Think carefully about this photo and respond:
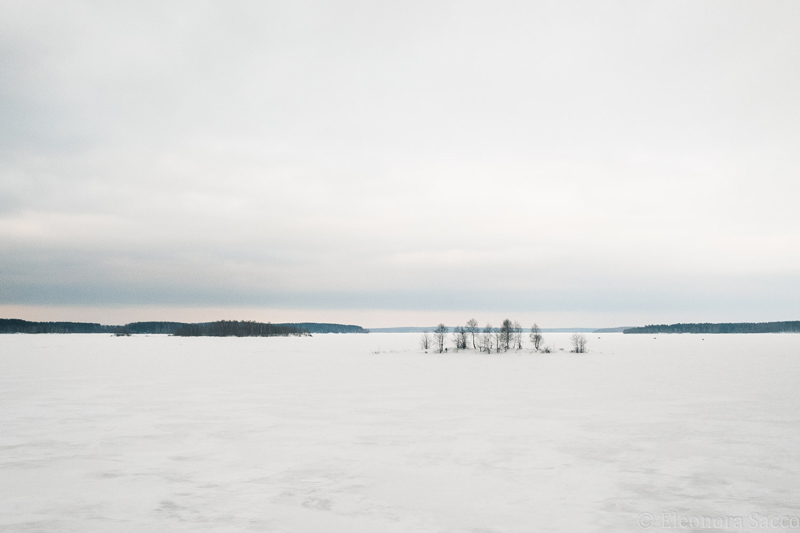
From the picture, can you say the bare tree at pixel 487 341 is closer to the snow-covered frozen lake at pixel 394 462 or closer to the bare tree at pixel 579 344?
the bare tree at pixel 579 344

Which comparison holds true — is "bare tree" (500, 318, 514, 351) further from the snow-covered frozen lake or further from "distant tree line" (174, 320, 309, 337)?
"distant tree line" (174, 320, 309, 337)

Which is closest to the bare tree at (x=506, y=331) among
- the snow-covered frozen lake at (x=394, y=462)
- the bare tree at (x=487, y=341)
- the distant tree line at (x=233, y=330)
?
the bare tree at (x=487, y=341)

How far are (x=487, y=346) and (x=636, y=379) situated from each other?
45.2 metres

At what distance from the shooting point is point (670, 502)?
27.2ft

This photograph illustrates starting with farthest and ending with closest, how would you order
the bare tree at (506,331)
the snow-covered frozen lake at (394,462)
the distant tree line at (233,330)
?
the distant tree line at (233,330) < the bare tree at (506,331) < the snow-covered frozen lake at (394,462)

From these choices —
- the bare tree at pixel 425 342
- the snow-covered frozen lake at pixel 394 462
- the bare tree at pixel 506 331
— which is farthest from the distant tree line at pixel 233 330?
the snow-covered frozen lake at pixel 394 462

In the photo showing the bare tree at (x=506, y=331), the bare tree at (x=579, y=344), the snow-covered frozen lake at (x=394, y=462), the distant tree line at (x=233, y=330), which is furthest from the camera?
the distant tree line at (x=233, y=330)

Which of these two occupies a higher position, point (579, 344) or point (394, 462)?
point (579, 344)

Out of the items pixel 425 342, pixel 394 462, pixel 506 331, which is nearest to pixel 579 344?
pixel 506 331

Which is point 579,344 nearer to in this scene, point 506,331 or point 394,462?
point 506,331

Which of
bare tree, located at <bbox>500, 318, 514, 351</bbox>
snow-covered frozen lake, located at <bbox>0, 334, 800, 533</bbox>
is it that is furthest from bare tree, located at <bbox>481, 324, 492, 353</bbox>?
snow-covered frozen lake, located at <bbox>0, 334, 800, 533</bbox>

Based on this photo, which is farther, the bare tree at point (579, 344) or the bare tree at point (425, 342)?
the bare tree at point (425, 342)

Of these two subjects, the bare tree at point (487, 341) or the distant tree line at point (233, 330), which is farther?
the distant tree line at point (233, 330)

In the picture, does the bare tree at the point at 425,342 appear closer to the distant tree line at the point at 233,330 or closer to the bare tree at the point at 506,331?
the bare tree at the point at 506,331
